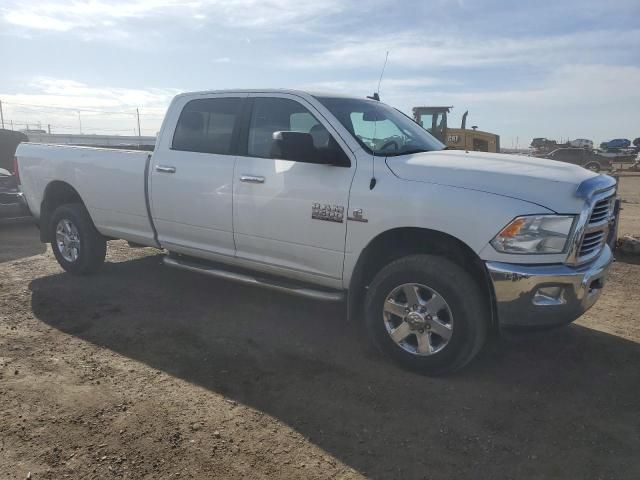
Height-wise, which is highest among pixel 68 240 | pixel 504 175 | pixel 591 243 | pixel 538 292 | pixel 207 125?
pixel 207 125

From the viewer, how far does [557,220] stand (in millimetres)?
3131

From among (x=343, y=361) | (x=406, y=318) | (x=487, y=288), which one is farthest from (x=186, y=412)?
(x=487, y=288)

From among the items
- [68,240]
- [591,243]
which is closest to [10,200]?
[68,240]

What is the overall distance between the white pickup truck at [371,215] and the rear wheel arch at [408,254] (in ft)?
0.04

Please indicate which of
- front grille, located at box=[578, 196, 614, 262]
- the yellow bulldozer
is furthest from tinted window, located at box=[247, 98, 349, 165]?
the yellow bulldozer

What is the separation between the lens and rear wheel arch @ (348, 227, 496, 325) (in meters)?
3.45

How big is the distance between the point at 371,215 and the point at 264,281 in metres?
1.18

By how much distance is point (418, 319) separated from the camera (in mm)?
3559

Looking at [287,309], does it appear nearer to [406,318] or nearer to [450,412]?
[406,318]

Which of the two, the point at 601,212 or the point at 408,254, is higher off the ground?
the point at 601,212

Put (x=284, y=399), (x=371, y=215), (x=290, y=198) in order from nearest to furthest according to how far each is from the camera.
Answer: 1. (x=284, y=399)
2. (x=371, y=215)
3. (x=290, y=198)

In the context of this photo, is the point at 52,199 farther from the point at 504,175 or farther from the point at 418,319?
the point at 504,175

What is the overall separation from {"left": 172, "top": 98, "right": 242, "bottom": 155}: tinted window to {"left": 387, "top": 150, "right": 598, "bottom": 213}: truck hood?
1644 mm

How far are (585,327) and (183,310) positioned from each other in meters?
3.65
